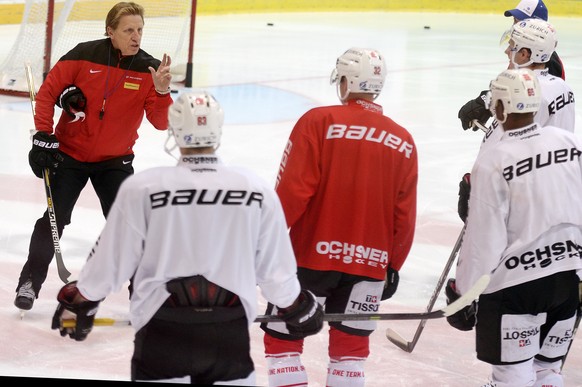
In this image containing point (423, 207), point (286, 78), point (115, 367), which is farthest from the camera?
point (286, 78)

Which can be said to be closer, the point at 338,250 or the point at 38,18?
the point at 338,250

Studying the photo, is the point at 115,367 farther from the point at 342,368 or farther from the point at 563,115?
the point at 563,115

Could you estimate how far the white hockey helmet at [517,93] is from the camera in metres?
2.71

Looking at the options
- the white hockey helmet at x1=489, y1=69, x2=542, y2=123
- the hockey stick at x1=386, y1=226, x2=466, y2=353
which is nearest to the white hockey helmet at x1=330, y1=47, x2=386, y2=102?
the white hockey helmet at x1=489, y1=69, x2=542, y2=123

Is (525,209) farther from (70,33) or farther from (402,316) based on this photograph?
(70,33)

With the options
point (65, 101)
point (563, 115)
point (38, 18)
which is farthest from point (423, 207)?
point (38, 18)

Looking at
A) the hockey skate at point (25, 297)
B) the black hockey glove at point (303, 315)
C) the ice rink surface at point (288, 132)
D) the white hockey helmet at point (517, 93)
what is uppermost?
the white hockey helmet at point (517, 93)

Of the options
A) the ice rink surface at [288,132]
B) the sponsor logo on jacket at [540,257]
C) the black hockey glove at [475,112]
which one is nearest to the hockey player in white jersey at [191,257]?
the sponsor logo on jacket at [540,257]

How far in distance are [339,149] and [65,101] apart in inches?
49.5

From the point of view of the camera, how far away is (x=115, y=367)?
11.0 feet

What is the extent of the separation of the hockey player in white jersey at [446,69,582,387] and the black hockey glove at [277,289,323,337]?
1.70ft

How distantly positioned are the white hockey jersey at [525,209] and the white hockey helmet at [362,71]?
14.4 inches

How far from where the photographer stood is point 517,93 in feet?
8.87

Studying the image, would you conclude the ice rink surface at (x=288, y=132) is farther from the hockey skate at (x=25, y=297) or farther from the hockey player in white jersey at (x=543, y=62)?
the hockey player in white jersey at (x=543, y=62)
